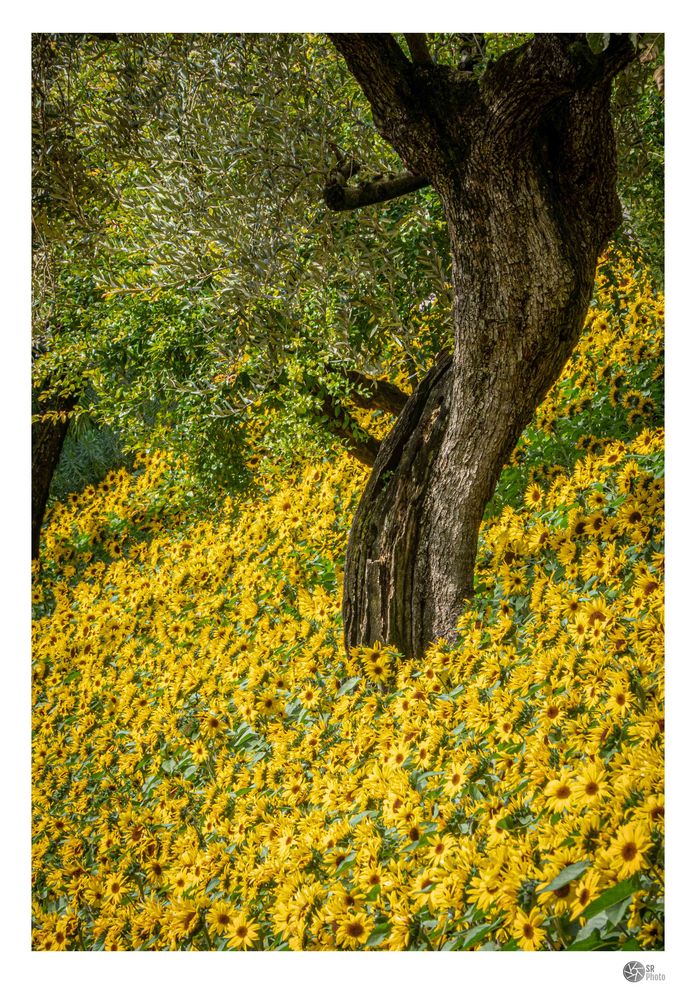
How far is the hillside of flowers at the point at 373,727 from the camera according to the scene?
2.29 meters

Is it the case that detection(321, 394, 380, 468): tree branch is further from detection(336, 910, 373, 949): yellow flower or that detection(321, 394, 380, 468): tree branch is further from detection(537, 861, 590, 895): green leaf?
detection(537, 861, 590, 895): green leaf

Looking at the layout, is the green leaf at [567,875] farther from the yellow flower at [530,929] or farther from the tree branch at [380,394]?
the tree branch at [380,394]

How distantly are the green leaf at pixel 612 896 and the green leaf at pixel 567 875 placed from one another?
0.07m

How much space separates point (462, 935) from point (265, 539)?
272 cm

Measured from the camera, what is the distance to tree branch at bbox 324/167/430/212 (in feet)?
11.8

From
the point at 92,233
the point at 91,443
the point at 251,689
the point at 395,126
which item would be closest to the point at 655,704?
the point at 251,689

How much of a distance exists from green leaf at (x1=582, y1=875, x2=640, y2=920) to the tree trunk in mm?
→ 3836

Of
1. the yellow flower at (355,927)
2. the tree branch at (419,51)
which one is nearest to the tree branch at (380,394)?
the tree branch at (419,51)

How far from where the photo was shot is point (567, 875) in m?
2.10

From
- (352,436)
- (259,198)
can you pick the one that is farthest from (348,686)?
(259,198)

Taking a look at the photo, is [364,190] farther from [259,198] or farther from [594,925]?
[594,925]
